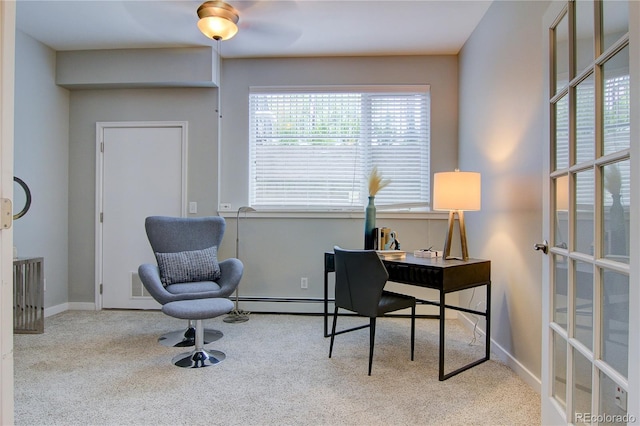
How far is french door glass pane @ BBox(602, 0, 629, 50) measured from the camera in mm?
1090

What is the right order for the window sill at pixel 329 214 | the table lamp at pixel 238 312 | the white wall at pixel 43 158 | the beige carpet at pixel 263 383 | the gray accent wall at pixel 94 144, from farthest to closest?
the gray accent wall at pixel 94 144
the window sill at pixel 329 214
the table lamp at pixel 238 312
the white wall at pixel 43 158
the beige carpet at pixel 263 383

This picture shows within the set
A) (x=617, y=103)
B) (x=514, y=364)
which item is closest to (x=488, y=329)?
(x=514, y=364)

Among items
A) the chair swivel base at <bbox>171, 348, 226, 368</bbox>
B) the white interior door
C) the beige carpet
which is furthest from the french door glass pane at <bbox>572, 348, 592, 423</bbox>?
the white interior door

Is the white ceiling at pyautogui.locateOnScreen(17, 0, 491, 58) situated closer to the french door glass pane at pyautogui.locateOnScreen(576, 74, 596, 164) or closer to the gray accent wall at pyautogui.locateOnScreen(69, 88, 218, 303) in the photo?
the gray accent wall at pyautogui.locateOnScreen(69, 88, 218, 303)

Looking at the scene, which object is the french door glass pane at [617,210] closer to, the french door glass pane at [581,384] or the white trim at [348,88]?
the french door glass pane at [581,384]

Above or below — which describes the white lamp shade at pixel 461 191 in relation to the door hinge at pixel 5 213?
above

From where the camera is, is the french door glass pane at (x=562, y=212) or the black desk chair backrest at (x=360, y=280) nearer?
the french door glass pane at (x=562, y=212)

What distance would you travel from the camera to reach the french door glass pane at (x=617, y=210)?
3.59 feet

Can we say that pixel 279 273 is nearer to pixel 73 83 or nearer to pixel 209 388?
pixel 209 388

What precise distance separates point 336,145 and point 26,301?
10.1ft

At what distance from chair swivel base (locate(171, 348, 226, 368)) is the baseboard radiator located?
1.46m

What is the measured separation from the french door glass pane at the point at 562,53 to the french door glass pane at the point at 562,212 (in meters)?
0.41

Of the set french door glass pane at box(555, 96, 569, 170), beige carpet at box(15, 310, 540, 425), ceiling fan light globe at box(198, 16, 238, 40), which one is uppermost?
ceiling fan light globe at box(198, 16, 238, 40)

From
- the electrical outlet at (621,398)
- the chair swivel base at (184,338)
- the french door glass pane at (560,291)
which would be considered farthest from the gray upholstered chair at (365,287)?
the electrical outlet at (621,398)
